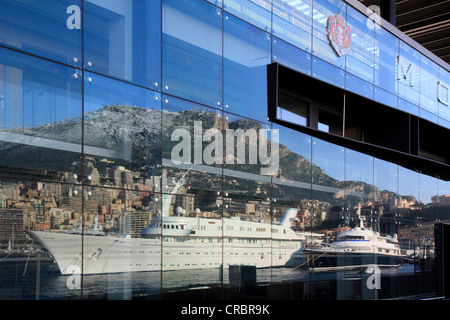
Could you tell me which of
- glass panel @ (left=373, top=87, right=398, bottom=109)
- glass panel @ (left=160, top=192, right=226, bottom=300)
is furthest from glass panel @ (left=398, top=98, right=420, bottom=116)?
glass panel @ (left=160, top=192, right=226, bottom=300)

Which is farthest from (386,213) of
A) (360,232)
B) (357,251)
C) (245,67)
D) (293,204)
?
(245,67)

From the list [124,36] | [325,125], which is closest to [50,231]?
[124,36]

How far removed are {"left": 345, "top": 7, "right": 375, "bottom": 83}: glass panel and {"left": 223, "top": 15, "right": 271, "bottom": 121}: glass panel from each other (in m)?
2.69

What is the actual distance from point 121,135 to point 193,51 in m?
2.01

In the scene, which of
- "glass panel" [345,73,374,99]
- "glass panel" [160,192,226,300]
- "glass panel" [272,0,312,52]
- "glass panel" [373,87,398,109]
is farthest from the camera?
"glass panel" [373,87,398,109]

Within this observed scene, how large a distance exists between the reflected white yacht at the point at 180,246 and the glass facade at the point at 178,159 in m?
0.02

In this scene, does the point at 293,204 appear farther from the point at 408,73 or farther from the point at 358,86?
the point at 408,73

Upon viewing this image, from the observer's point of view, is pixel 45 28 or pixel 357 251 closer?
pixel 45 28

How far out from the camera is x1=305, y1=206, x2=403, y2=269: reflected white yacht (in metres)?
10.8

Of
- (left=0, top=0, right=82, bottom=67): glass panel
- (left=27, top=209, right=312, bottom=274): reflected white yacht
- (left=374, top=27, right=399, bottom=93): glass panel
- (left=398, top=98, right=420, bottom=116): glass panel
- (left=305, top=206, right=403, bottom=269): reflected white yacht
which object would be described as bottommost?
(left=305, top=206, right=403, bottom=269): reflected white yacht

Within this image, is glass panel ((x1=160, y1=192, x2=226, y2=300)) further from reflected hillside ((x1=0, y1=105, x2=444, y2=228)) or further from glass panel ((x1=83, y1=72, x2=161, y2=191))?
glass panel ((x1=83, y1=72, x2=161, y2=191))

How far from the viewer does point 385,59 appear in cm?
1262

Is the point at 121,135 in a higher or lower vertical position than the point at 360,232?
higher
